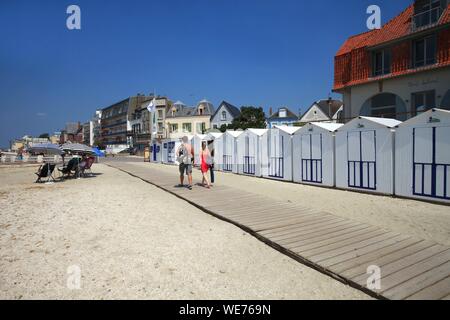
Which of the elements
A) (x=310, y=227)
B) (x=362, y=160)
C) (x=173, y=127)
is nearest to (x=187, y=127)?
(x=173, y=127)

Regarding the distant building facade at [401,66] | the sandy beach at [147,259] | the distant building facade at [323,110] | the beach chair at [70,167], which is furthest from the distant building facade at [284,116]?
the sandy beach at [147,259]

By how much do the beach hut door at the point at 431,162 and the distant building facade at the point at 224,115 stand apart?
4411 cm

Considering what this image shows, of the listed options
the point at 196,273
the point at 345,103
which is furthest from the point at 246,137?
the point at 196,273

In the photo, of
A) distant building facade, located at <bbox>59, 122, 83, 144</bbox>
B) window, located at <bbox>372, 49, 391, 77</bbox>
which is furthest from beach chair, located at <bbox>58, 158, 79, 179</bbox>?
distant building facade, located at <bbox>59, 122, 83, 144</bbox>

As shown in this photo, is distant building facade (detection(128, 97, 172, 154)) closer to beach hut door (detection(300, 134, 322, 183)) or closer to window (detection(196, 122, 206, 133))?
window (detection(196, 122, 206, 133))

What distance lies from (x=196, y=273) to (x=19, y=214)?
600 cm

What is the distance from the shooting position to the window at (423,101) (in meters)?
17.6

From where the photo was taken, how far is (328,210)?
709cm

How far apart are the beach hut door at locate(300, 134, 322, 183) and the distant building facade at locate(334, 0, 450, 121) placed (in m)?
7.09

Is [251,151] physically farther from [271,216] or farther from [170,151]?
[170,151]

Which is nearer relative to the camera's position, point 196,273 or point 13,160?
point 196,273

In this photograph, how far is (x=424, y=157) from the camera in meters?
8.12

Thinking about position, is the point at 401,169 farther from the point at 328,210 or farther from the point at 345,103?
the point at 345,103

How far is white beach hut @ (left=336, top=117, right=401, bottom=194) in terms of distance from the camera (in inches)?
358
